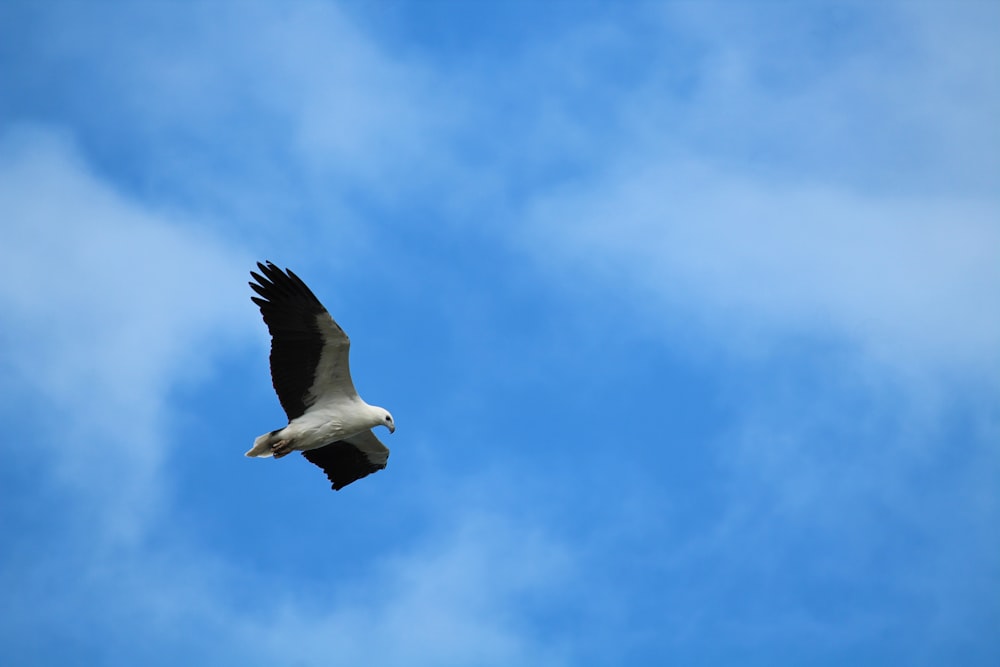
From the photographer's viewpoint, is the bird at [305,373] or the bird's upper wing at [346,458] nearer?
the bird at [305,373]

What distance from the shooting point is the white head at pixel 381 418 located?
26172 mm

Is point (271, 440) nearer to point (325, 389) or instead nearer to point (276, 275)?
point (325, 389)

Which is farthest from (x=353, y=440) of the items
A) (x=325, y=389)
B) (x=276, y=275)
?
(x=276, y=275)

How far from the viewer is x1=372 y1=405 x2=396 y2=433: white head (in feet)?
85.9

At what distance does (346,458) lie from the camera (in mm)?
28281

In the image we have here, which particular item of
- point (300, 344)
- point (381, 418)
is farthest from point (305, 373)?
point (381, 418)

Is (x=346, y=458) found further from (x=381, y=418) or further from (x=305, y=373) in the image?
(x=305, y=373)

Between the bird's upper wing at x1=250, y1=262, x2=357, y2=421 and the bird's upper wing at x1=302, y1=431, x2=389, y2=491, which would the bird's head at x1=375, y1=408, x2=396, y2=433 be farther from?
the bird's upper wing at x1=302, y1=431, x2=389, y2=491

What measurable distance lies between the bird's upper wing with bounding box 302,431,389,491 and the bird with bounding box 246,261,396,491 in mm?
1474

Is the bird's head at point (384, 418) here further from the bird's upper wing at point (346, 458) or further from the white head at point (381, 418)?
the bird's upper wing at point (346, 458)

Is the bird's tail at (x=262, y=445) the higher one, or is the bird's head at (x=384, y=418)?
the bird's head at (x=384, y=418)

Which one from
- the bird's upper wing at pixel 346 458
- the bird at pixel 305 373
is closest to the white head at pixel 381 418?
the bird at pixel 305 373

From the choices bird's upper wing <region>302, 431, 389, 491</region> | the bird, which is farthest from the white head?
bird's upper wing <region>302, 431, 389, 491</region>

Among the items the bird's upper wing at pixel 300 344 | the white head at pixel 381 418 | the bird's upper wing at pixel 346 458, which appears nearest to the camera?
the bird's upper wing at pixel 300 344
